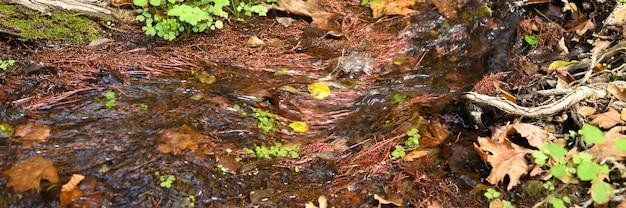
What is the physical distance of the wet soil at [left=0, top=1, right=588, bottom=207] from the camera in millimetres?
2672

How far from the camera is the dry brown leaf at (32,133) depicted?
2.76m

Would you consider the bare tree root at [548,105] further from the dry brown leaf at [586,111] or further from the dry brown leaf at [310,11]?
the dry brown leaf at [310,11]

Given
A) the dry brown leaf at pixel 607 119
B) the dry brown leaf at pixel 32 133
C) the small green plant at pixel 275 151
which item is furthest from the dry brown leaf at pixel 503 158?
the dry brown leaf at pixel 32 133

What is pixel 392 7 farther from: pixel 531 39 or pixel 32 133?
pixel 32 133

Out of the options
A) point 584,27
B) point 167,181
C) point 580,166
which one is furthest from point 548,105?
point 167,181

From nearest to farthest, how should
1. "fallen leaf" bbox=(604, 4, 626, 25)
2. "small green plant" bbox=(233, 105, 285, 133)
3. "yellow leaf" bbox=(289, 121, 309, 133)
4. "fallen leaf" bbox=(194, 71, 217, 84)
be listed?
"small green plant" bbox=(233, 105, 285, 133), "yellow leaf" bbox=(289, 121, 309, 133), "fallen leaf" bbox=(194, 71, 217, 84), "fallen leaf" bbox=(604, 4, 626, 25)

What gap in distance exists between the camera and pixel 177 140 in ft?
9.45

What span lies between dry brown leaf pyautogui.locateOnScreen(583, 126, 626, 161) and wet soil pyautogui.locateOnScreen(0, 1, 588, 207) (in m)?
0.65

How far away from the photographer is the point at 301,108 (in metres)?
3.66

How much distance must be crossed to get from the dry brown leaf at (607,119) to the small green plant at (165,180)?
8.81ft

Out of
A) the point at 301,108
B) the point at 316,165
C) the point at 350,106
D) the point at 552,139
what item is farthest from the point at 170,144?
the point at 552,139

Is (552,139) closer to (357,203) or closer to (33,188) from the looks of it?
(357,203)

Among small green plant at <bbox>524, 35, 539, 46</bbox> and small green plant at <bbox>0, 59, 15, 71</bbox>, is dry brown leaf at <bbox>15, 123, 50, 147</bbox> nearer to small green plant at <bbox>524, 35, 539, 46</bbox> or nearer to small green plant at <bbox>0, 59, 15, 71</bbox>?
small green plant at <bbox>0, 59, 15, 71</bbox>

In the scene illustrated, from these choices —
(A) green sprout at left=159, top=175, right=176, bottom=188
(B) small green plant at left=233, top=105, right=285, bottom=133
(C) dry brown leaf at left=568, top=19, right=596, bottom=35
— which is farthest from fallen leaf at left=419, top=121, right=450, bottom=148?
(C) dry brown leaf at left=568, top=19, right=596, bottom=35
